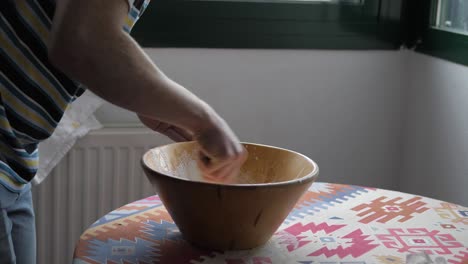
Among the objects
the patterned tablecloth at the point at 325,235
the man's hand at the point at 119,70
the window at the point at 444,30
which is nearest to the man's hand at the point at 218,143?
the man's hand at the point at 119,70

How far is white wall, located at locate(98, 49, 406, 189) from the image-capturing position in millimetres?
1895

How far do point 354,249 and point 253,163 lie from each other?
0.24 metres

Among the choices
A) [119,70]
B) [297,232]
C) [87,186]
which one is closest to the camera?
[119,70]

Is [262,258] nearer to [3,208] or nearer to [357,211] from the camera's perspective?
[357,211]

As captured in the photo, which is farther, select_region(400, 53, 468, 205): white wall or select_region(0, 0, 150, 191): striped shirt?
select_region(400, 53, 468, 205): white wall

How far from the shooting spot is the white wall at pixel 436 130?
1786mm

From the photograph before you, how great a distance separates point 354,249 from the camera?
103cm

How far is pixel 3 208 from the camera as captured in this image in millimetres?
1025

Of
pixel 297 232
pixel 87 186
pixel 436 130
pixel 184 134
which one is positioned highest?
pixel 184 134

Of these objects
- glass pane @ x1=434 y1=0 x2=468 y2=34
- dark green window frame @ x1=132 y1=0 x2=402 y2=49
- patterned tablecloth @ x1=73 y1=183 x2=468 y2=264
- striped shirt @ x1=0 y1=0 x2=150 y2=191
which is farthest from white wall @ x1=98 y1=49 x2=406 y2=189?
striped shirt @ x1=0 y1=0 x2=150 y2=191

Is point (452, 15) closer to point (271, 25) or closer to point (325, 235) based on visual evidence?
point (271, 25)

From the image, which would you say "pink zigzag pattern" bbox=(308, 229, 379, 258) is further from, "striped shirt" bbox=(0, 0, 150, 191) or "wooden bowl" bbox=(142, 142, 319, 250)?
"striped shirt" bbox=(0, 0, 150, 191)

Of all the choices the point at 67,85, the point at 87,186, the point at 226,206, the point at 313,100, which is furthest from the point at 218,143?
the point at 313,100

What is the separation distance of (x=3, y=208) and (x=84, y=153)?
767 millimetres
